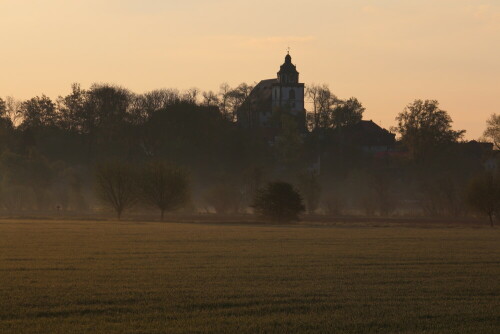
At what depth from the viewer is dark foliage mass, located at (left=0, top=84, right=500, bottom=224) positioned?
99875 millimetres

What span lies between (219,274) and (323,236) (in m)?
23.3

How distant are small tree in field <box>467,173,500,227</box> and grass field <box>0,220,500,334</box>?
29.0 m

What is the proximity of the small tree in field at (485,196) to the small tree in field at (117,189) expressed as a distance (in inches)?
1246

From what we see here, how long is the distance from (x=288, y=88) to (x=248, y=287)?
14542 centimetres

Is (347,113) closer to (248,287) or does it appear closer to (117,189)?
(117,189)

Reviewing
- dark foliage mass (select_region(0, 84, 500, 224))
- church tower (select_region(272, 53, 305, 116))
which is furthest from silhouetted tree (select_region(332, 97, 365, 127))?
church tower (select_region(272, 53, 305, 116))

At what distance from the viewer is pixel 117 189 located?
8431 cm

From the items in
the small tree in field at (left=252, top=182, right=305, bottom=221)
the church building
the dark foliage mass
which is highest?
the church building

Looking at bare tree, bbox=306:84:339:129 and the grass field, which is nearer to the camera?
the grass field

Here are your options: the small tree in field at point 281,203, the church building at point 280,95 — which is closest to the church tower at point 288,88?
the church building at point 280,95

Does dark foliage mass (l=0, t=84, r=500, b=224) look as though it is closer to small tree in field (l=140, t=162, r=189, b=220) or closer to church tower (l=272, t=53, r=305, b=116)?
small tree in field (l=140, t=162, r=189, b=220)

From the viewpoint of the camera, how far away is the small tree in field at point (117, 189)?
8406cm

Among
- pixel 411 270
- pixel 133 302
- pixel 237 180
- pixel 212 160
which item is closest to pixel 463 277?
pixel 411 270

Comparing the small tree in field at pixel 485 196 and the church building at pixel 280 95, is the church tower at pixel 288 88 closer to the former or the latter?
the church building at pixel 280 95
